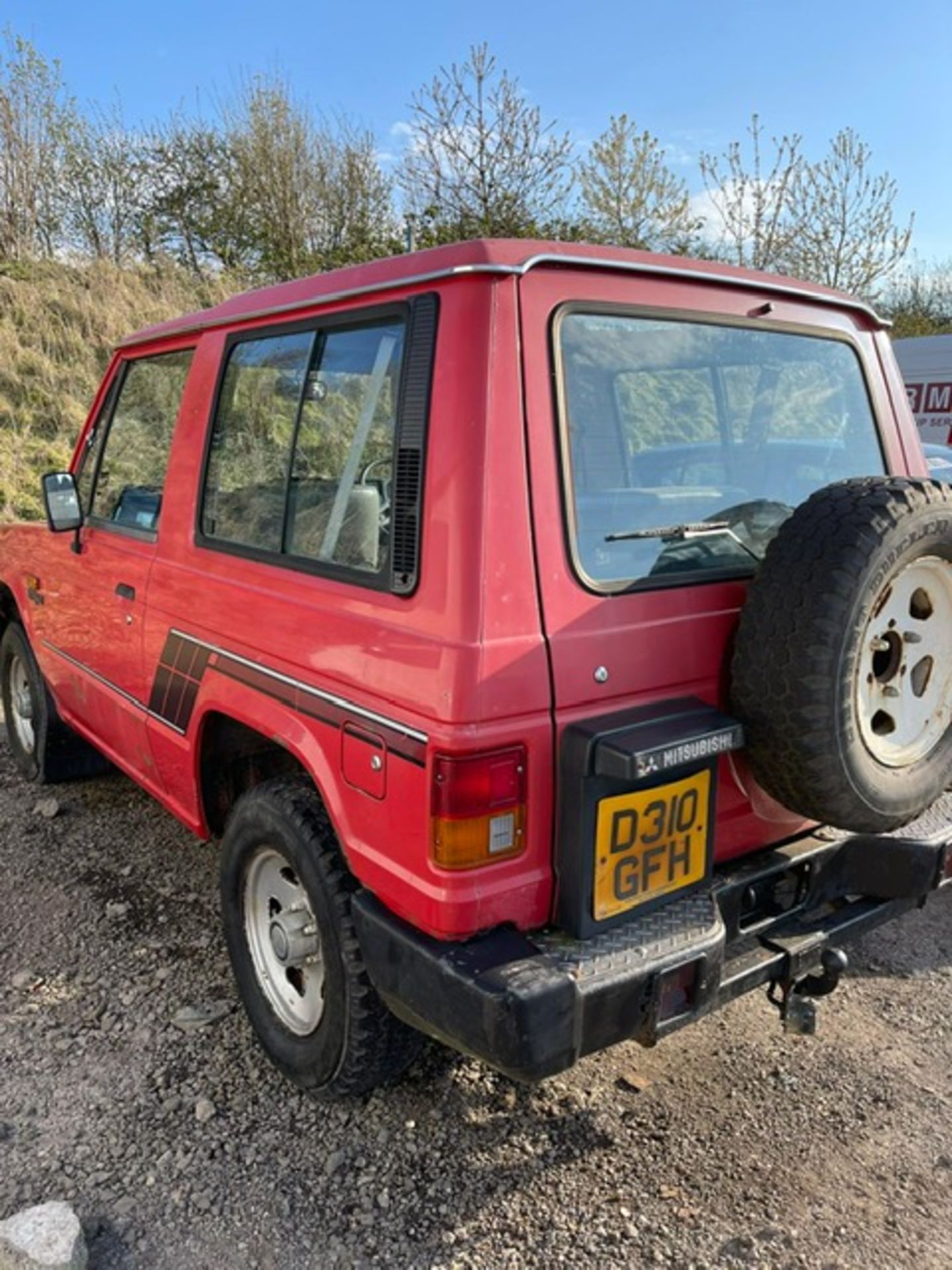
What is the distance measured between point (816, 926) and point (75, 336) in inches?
499

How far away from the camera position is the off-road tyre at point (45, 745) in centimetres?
421

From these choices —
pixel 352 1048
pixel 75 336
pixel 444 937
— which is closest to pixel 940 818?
pixel 444 937

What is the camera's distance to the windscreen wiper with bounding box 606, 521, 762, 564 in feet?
6.60

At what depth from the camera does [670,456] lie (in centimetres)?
226

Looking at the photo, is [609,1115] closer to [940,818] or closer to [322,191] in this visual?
[940,818]

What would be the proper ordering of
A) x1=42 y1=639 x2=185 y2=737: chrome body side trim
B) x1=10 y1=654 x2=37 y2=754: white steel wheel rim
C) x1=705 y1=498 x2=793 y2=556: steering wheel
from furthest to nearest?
1. x1=10 y1=654 x2=37 y2=754: white steel wheel rim
2. x1=42 y1=639 x2=185 y2=737: chrome body side trim
3. x1=705 y1=498 x2=793 y2=556: steering wheel

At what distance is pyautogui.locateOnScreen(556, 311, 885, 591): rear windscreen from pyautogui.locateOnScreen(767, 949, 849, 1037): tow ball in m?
0.94

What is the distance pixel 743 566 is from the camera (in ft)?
7.23

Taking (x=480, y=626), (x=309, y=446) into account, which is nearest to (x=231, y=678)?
(x=309, y=446)

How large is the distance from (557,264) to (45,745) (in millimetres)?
3401

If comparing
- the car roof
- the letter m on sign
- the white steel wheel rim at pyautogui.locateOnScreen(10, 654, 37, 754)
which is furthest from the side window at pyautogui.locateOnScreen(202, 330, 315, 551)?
the letter m on sign

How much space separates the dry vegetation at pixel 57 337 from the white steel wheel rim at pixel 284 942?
26.5 feet

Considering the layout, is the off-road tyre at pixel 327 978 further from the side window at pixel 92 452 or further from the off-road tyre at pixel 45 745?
the off-road tyre at pixel 45 745

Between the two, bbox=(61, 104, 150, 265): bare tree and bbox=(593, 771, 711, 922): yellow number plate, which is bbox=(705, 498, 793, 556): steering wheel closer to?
bbox=(593, 771, 711, 922): yellow number plate
